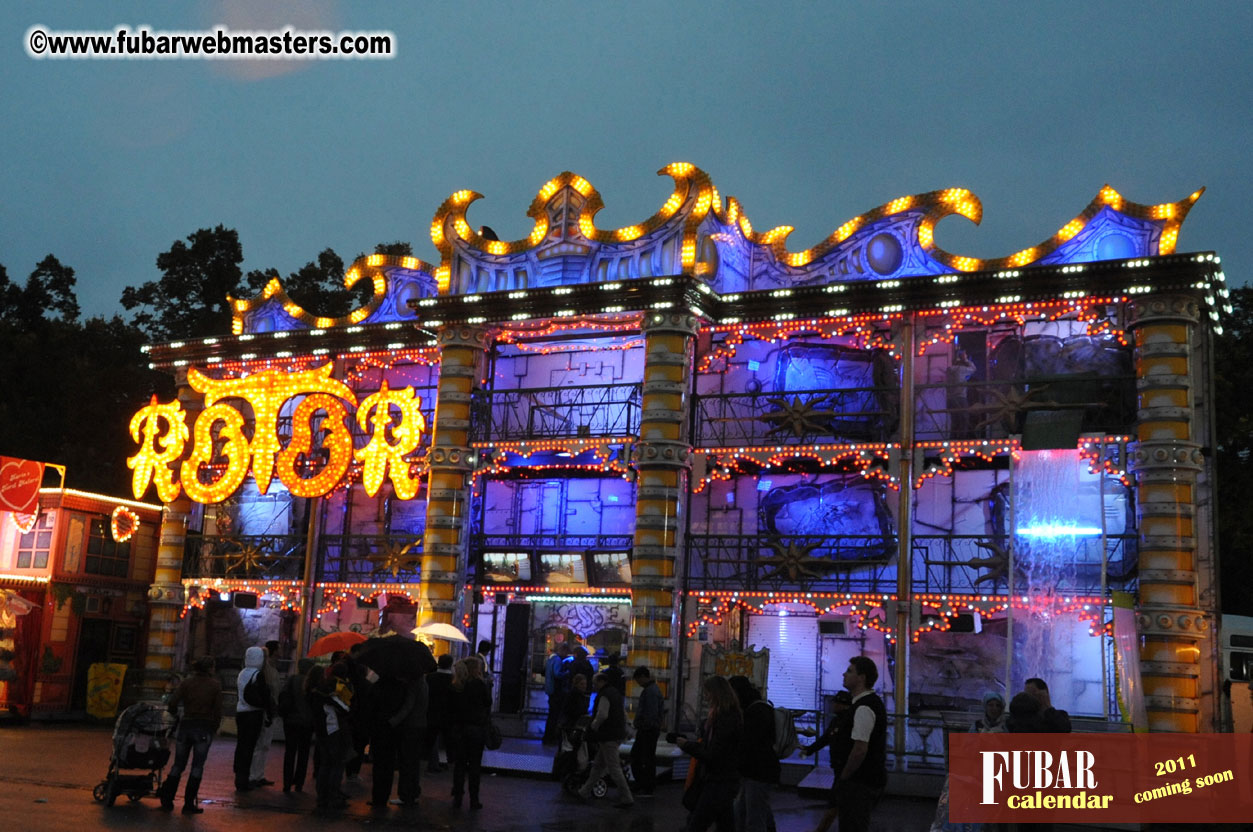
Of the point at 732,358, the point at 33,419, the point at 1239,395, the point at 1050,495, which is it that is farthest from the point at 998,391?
the point at 33,419

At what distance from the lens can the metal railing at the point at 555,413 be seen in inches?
1177

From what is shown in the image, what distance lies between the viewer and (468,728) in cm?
1758

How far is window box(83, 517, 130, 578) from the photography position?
109 feet

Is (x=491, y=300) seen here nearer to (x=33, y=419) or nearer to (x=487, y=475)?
(x=487, y=475)

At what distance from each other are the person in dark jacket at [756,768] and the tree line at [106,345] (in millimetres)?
30541

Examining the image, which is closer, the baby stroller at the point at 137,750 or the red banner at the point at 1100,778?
the red banner at the point at 1100,778

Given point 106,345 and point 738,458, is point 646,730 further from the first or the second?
point 106,345

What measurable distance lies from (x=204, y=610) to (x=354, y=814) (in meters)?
20.3

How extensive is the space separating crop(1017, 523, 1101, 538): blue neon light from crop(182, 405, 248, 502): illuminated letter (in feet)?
59.2

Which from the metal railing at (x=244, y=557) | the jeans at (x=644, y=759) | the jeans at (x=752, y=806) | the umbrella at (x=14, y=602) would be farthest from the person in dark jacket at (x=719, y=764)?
the umbrella at (x=14, y=602)

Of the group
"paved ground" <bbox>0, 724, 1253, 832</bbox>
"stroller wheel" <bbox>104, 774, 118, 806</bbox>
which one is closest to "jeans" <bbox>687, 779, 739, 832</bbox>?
"paved ground" <bbox>0, 724, 1253, 832</bbox>

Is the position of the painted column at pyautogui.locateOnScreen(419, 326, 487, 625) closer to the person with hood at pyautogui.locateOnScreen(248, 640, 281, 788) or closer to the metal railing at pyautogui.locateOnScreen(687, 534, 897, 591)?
the metal railing at pyautogui.locateOnScreen(687, 534, 897, 591)

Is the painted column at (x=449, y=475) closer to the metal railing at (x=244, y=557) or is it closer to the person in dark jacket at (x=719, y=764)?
the metal railing at (x=244, y=557)

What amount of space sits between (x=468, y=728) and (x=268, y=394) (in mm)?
17171
